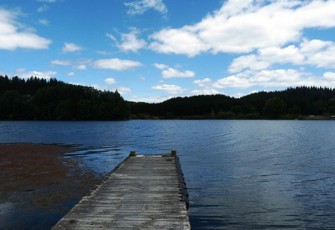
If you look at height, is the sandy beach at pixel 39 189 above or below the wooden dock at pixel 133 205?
below

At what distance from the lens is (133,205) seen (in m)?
13.8

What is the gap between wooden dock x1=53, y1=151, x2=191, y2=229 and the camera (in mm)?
11508

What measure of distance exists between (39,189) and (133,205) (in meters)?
10.9

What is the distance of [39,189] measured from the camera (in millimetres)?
22438

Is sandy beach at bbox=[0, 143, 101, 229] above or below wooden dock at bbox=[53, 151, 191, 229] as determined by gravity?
Result: below

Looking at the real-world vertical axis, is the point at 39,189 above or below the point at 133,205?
below

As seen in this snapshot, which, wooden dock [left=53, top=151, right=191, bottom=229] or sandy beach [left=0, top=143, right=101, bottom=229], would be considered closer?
wooden dock [left=53, top=151, right=191, bottom=229]

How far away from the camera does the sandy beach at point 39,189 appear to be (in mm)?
16422

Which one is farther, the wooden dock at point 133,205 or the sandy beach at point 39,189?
the sandy beach at point 39,189

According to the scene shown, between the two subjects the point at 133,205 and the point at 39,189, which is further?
the point at 39,189

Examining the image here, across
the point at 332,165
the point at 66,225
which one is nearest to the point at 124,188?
the point at 66,225

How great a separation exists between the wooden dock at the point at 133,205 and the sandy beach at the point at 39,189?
2702 millimetres

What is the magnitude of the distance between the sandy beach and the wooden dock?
270 centimetres

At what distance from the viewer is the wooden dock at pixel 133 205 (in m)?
11.5
